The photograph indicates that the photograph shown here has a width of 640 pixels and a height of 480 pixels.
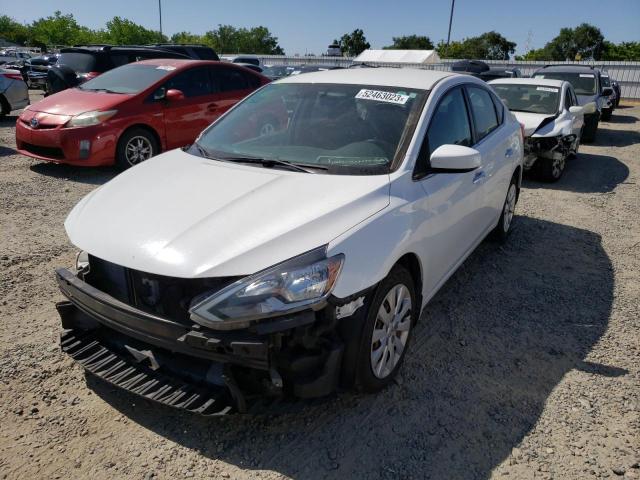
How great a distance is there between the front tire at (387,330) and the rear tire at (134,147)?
5.46 meters

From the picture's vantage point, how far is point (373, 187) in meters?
2.74

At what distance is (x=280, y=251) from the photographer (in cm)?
227

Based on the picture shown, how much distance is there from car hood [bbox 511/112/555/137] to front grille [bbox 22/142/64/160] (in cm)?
668

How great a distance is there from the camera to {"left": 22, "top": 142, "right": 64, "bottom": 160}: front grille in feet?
22.4

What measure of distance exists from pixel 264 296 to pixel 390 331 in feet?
2.91

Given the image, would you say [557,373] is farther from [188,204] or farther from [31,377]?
[31,377]

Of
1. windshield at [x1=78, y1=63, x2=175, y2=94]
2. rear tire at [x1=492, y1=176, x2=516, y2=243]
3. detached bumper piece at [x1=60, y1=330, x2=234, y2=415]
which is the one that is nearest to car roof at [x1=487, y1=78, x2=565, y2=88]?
rear tire at [x1=492, y1=176, x2=516, y2=243]

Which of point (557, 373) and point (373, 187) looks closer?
point (373, 187)

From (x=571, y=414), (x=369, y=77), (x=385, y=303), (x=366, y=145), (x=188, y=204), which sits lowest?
(x=571, y=414)

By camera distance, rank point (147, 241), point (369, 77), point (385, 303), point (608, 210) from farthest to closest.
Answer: point (608, 210), point (369, 77), point (385, 303), point (147, 241)

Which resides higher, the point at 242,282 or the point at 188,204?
the point at 188,204

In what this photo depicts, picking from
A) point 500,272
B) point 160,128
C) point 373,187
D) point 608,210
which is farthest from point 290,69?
point 373,187

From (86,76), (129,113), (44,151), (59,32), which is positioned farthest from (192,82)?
(59,32)

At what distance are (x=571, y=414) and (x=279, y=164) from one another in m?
2.13
